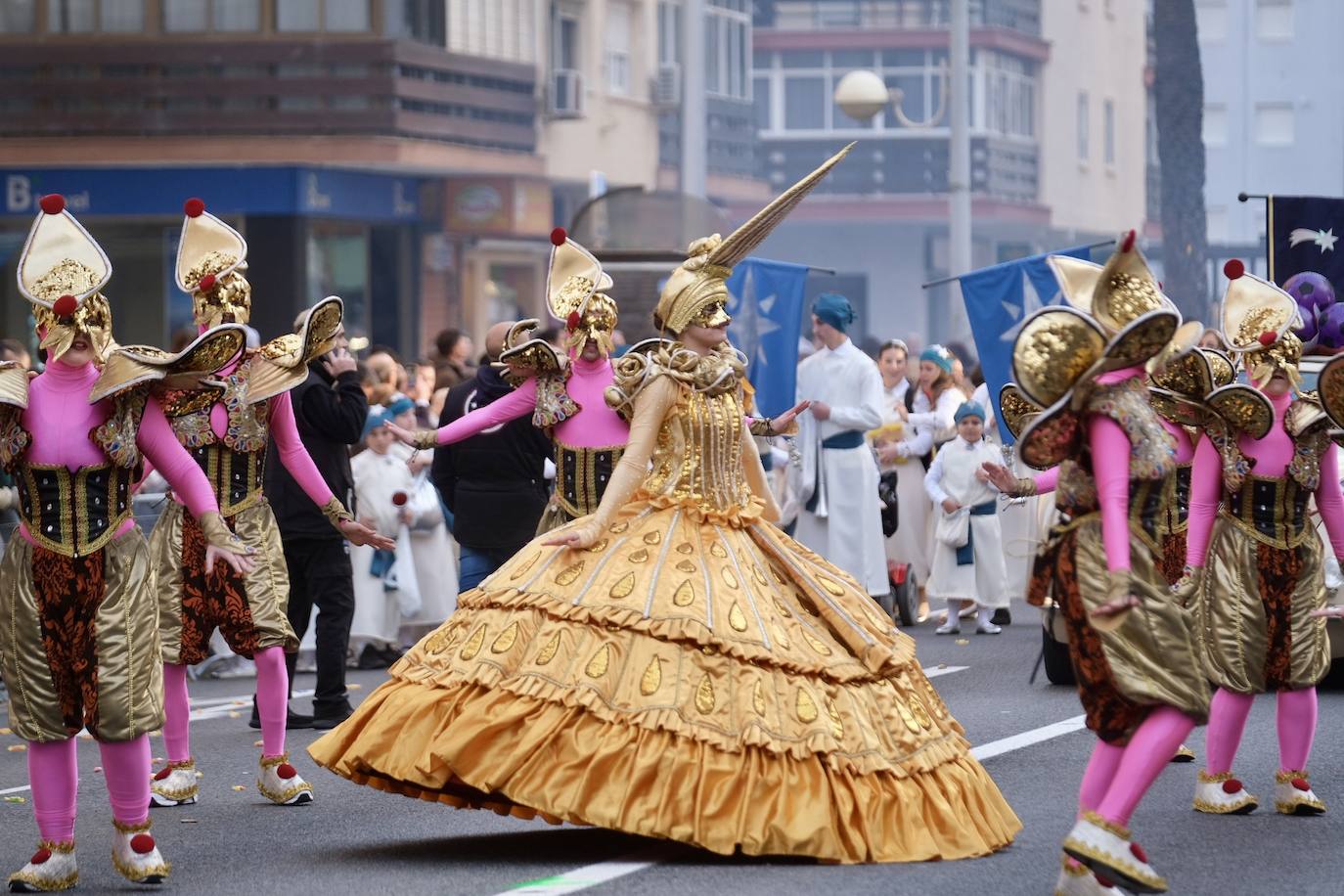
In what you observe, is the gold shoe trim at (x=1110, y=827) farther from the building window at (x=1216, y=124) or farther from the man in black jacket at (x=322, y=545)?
the building window at (x=1216, y=124)

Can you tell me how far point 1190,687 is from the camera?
7.26m

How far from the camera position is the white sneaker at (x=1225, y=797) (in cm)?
909

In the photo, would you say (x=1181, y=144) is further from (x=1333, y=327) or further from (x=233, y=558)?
(x=233, y=558)

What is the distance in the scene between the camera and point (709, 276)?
28.4ft

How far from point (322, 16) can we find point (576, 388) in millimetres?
18733

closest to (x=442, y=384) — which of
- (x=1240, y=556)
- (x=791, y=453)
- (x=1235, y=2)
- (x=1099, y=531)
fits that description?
(x=791, y=453)

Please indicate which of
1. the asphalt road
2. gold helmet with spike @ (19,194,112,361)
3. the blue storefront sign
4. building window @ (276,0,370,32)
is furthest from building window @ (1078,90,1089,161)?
gold helmet with spike @ (19,194,112,361)

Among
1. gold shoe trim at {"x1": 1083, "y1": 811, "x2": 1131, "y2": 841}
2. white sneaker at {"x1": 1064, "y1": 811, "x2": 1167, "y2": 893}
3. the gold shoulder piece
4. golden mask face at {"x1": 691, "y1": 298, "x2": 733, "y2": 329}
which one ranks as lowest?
white sneaker at {"x1": 1064, "y1": 811, "x2": 1167, "y2": 893}

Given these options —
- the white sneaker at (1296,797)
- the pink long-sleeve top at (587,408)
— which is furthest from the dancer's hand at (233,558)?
the white sneaker at (1296,797)

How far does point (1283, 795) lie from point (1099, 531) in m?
2.27

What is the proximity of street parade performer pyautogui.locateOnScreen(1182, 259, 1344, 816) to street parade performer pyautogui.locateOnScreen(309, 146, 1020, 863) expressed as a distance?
1361 mm

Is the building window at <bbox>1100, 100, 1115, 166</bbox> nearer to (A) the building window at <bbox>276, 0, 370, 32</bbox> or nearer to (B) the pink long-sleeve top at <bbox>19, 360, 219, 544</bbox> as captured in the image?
(A) the building window at <bbox>276, 0, 370, 32</bbox>

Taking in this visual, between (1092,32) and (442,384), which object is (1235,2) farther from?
(442,384)

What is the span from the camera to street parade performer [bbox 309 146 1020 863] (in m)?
7.61
